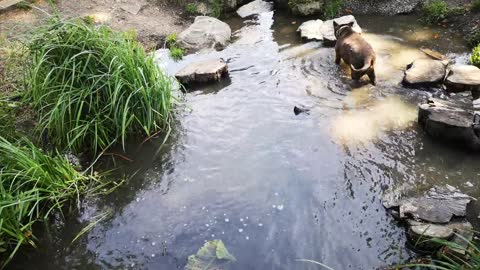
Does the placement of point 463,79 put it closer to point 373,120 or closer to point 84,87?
point 373,120

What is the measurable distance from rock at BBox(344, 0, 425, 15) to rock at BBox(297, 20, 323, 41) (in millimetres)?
1077

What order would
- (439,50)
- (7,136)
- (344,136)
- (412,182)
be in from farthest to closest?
(439,50), (344,136), (7,136), (412,182)

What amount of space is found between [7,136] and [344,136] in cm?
420

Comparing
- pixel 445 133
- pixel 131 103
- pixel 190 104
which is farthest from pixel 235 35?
pixel 445 133

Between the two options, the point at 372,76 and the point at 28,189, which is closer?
the point at 28,189

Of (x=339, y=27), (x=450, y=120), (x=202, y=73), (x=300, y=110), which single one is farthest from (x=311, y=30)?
(x=450, y=120)

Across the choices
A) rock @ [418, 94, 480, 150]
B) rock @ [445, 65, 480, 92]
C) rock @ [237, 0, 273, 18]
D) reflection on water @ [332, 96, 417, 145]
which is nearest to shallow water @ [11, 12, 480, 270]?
reflection on water @ [332, 96, 417, 145]

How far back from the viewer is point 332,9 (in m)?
8.62

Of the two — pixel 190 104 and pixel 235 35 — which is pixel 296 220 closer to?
pixel 190 104

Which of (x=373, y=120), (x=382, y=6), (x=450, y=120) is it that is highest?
(x=382, y=6)

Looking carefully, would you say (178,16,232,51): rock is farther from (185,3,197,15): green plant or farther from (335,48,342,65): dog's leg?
(335,48,342,65): dog's leg

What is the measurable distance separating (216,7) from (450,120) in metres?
6.07

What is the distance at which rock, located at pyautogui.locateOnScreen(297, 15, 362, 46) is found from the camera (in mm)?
7562

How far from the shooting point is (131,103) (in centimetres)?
547
